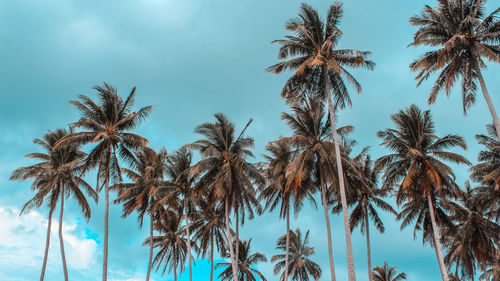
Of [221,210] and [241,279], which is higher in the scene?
[221,210]

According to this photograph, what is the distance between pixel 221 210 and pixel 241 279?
1438 cm

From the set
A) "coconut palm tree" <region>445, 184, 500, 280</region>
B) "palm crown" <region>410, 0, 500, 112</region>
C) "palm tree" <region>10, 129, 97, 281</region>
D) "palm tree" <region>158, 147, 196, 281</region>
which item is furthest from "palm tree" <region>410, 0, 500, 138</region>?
"palm tree" <region>10, 129, 97, 281</region>

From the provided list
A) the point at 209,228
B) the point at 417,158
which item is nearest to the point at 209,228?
the point at 209,228

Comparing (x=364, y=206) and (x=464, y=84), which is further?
(x=364, y=206)

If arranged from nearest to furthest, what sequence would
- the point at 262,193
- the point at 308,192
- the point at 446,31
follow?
the point at 446,31 < the point at 308,192 < the point at 262,193

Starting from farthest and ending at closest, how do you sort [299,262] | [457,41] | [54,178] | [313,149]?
[299,262], [54,178], [313,149], [457,41]

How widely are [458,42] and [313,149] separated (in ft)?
34.5

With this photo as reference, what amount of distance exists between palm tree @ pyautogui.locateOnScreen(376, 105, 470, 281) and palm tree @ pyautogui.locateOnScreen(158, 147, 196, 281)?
15300mm

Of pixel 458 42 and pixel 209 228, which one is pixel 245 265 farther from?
pixel 458 42

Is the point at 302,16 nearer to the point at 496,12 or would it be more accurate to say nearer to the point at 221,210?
the point at 496,12

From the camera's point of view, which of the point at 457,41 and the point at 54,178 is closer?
the point at 457,41

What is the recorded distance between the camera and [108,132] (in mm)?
26875

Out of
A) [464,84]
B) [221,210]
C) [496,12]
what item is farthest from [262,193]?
[496,12]

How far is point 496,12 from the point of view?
20531mm
